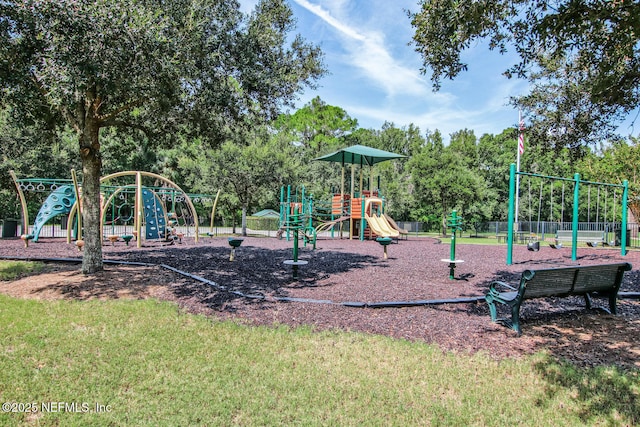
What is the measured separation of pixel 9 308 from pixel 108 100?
499 cm

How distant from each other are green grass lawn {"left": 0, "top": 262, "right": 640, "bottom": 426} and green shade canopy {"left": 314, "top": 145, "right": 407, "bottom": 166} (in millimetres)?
16908

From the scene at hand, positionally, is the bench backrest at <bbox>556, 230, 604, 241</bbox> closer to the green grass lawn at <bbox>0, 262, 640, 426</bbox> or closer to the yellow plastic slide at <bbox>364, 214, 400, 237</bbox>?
the yellow plastic slide at <bbox>364, 214, 400, 237</bbox>

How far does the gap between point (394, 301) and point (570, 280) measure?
2.44 m

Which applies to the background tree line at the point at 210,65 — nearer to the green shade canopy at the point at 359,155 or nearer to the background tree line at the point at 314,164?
the background tree line at the point at 314,164

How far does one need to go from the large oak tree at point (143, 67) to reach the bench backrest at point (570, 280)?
604 cm

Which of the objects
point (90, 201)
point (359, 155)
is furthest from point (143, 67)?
point (359, 155)

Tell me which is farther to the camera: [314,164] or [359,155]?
[314,164]

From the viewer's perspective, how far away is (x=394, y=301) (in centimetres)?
611

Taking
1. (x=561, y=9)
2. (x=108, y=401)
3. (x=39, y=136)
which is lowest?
(x=108, y=401)

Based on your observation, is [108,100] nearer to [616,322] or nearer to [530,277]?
[530,277]

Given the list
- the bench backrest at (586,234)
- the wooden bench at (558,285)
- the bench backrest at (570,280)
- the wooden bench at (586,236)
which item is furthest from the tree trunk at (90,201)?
the bench backrest at (586,234)

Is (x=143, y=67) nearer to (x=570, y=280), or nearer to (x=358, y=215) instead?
(x=570, y=280)

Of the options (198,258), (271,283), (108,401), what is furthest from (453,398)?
(198,258)

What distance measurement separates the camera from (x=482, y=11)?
18.1 ft
